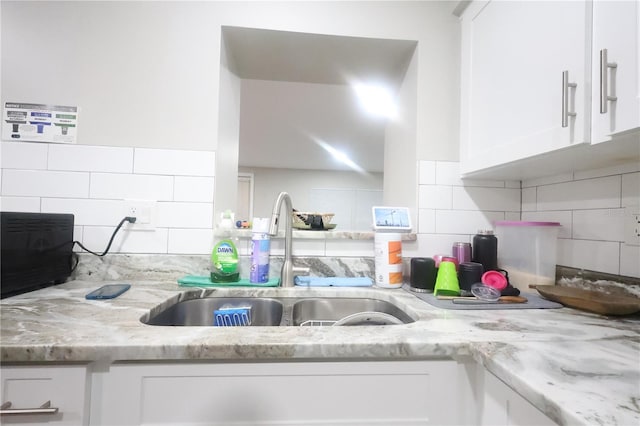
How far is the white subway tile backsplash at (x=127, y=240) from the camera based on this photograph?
3.61 feet

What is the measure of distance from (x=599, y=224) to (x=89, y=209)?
177cm

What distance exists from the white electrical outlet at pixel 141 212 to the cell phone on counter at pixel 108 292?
248 millimetres

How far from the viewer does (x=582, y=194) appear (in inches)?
38.7

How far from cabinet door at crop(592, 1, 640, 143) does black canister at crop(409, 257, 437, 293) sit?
0.57m

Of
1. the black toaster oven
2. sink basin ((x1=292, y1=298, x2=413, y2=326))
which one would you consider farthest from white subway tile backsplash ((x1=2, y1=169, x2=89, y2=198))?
sink basin ((x1=292, y1=298, x2=413, y2=326))

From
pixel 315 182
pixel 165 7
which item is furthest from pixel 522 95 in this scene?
pixel 315 182

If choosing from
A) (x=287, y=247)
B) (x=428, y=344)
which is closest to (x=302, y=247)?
(x=287, y=247)

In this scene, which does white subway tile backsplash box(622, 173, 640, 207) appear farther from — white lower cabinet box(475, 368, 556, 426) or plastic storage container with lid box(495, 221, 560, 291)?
white lower cabinet box(475, 368, 556, 426)

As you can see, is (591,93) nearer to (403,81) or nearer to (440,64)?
(440,64)

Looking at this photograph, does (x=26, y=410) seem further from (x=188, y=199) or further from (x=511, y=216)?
(x=511, y=216)

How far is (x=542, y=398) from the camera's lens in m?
0.39

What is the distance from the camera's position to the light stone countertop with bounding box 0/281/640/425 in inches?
16.1

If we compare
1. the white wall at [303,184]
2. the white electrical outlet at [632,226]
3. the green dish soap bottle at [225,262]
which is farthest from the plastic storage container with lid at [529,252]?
the white wall at [303,184]

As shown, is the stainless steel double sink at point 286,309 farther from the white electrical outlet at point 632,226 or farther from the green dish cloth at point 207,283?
the white electrical outlet at point 632,226
